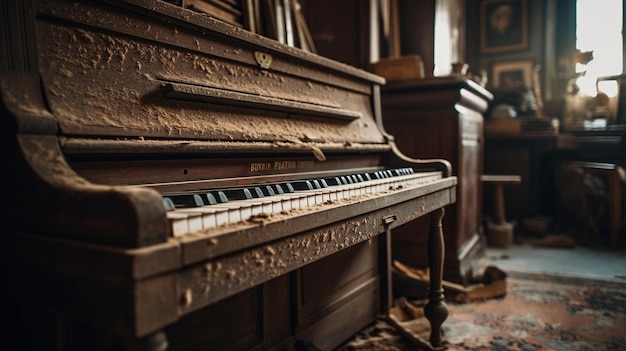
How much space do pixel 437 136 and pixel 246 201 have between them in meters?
2.56

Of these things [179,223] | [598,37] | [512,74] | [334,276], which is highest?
[598,37]

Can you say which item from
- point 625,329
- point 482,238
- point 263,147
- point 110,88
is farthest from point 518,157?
point 110,88

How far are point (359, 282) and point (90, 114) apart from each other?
72.8 inches

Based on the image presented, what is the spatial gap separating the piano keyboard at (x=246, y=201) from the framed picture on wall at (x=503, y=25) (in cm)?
640

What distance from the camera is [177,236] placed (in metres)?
0.85

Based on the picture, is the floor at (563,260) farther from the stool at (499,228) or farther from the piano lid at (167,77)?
the piano lid at (167,77)

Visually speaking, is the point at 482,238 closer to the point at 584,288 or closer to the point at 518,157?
the point at 584,288

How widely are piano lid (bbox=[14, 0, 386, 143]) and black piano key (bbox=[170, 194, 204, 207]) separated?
0.25 meters

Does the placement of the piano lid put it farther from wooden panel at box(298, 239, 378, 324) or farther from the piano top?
wooden panel at box(298, 239, 378, 324)

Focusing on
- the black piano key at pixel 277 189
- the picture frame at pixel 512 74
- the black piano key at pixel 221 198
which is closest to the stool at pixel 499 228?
the picture frame at pixel 512 74

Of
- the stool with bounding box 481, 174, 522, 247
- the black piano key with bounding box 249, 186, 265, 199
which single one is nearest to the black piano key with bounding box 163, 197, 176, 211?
the black piano key with bounding box 249, 186, 265, 199

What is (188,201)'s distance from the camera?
41.1 inches

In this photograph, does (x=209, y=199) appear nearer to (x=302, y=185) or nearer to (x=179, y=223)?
(x=179, y=223)

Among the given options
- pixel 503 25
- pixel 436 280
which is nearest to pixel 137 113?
pixel 436 280
